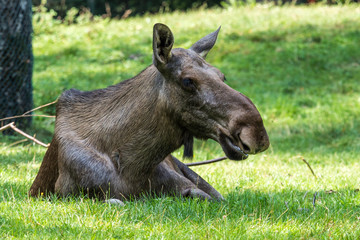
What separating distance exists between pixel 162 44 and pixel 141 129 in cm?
73

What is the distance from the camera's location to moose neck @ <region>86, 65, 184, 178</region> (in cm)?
435

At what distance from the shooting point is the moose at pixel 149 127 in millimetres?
4035

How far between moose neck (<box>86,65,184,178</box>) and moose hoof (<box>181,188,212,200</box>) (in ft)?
1.50

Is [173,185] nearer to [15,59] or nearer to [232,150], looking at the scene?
[232,150]

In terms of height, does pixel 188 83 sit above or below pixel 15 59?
above

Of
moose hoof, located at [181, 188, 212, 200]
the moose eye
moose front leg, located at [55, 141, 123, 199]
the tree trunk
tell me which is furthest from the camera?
the tree trunk

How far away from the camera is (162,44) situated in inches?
168

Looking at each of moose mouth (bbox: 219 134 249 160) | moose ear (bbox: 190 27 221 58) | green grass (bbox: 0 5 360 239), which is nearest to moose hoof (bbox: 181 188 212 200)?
green grass (bbox: 0 5 360 239)

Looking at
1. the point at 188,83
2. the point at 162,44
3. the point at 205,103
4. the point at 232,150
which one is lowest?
the point at 232,150

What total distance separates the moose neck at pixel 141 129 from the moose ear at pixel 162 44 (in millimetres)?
221

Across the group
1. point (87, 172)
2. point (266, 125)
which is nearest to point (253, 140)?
point (87, 172)

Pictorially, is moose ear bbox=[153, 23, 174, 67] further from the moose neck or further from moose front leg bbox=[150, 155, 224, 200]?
moose front leg bbox=[150, 155, 224, 200]

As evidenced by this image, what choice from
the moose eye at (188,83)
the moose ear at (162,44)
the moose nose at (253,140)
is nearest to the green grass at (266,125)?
the moose nose at (253,140)

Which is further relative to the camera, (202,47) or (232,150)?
(202,47)
